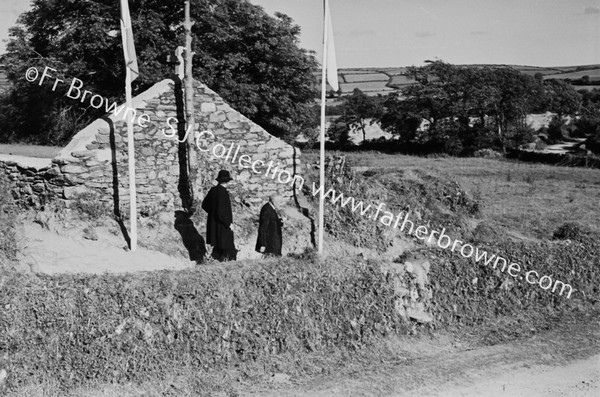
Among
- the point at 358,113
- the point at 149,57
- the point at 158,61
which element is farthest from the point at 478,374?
the point at 358,113

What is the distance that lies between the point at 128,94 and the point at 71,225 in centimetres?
292

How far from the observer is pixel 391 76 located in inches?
2507

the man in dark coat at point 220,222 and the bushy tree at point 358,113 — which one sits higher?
the bushy tree at point 358,113

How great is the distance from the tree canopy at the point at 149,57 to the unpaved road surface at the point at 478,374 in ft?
60.2

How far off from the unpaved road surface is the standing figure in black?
12.4 ft

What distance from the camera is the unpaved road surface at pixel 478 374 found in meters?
7.98

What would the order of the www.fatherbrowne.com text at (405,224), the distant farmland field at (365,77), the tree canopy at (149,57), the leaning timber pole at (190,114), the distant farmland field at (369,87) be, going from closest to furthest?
the www.fatherbrowne.com text at (405,224) → the leaning timber pole at (190,114) → the tree canopy at (149,57) → the distant farmland field at (369,87) → the distant farmland field at (365,77)

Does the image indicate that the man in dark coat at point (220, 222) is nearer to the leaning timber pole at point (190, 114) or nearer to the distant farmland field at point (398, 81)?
the leaning timber pole at point (190, 114)

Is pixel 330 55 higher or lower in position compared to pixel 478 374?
higher

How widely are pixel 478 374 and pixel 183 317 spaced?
4246 millimetres

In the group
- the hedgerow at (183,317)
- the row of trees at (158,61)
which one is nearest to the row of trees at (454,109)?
the row of trees at (158,61)

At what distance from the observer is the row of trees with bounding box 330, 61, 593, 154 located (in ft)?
149

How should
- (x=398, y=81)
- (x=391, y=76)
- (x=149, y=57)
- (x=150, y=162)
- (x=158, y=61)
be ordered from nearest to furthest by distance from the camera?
(x=150, y=162), (x=149, y=57), (x=158, y=61), (x=398, y=81), (x=391, y=76)

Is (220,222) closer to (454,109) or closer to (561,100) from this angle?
(454,109)
